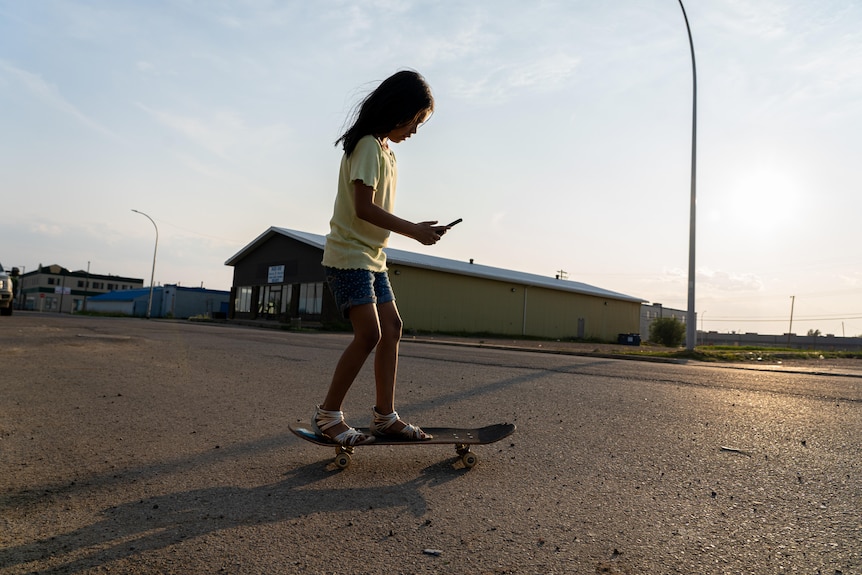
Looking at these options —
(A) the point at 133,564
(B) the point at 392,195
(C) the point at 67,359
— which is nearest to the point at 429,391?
(B) the point at 392,195

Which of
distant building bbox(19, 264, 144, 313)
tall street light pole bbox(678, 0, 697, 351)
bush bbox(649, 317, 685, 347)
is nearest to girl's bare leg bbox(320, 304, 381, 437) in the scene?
tall street light pole bbox(678, 0, 697, 351)

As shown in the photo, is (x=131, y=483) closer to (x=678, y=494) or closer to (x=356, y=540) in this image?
(x=356, y=540)

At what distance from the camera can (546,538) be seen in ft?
7.20

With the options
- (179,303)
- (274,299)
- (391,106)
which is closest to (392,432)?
(391,106)

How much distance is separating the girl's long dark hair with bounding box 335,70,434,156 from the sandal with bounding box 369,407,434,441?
147 centimetres

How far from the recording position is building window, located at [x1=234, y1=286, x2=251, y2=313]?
4383cm

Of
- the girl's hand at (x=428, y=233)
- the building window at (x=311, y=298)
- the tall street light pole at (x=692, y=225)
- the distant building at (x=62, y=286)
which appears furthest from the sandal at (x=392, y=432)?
the distant building at (x=62, y=286)

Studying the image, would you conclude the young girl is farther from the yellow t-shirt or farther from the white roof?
the white roof

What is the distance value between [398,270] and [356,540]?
104ft

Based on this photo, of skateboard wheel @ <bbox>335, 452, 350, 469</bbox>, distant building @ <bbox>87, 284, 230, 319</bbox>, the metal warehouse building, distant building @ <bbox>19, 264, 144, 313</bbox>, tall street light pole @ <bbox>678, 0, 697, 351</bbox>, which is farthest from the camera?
distant building @ <bbox>19, 264, 144, 313</bbox>

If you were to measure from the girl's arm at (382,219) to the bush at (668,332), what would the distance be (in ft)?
137

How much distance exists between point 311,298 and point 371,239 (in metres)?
33.9

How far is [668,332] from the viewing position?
42.1 meters

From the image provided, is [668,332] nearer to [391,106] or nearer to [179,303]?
[391,106]
